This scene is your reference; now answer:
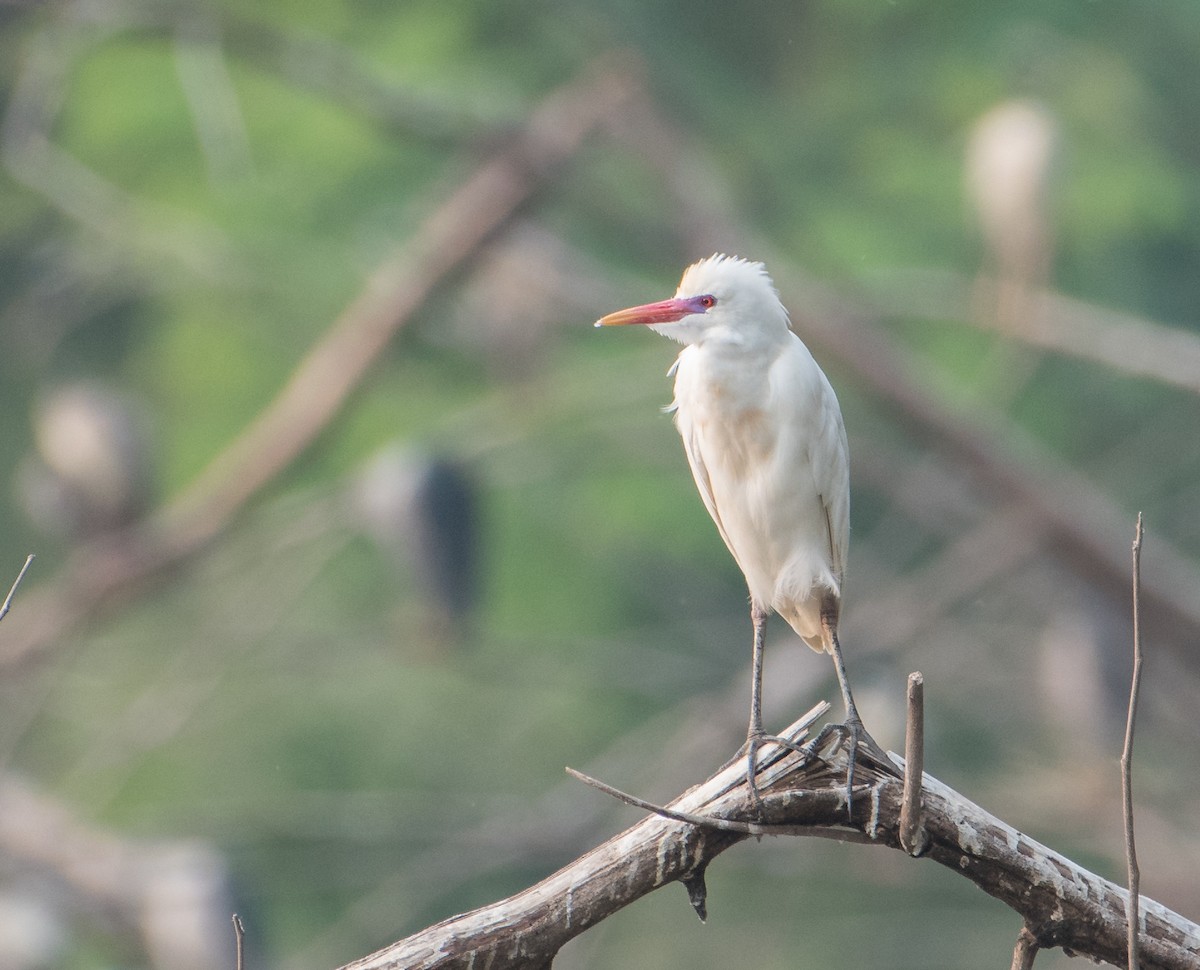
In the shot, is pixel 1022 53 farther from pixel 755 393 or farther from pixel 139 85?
pixel 755 393

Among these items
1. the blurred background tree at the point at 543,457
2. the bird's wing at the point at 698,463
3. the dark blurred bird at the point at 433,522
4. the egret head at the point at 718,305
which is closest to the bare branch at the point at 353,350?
the blurred background tree at the point at 543,457

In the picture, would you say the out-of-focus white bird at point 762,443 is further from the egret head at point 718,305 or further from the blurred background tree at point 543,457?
the blurred background tree at point 543,457

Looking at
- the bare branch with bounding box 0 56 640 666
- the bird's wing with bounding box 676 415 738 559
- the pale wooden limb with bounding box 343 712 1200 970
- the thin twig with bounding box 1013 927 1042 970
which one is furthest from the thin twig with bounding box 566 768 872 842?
the bare branch with bounding box 0 56 640 666

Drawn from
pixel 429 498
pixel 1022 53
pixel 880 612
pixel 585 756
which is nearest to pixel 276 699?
pixel 585 756

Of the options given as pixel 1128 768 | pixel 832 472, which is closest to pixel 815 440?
pixel 832 472

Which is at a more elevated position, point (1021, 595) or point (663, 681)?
point (1021, 595)

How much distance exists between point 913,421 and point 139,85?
3.72 metres

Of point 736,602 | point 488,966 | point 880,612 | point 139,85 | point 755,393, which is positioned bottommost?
point 488,966

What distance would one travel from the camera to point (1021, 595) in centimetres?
775

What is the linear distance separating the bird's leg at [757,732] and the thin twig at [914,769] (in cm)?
11

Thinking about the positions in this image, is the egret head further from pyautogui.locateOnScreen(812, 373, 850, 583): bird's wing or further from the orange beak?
pyautogui.locateOnScreen(812, 373, 850, 583): bird's wing

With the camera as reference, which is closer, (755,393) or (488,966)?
(488,966)

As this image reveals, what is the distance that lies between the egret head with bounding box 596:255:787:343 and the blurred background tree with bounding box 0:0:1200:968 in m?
2.89

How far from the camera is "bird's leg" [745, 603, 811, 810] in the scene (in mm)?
1379
